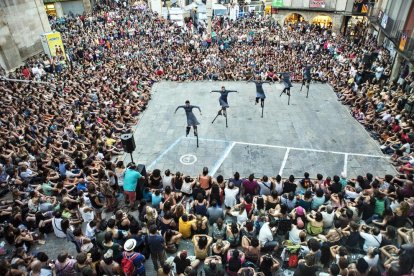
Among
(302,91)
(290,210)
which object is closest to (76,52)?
(302,91)

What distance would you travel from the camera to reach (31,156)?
10.8m

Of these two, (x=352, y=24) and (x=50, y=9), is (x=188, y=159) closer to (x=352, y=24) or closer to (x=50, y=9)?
(x=352, y=24)

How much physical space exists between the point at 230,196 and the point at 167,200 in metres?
1.76

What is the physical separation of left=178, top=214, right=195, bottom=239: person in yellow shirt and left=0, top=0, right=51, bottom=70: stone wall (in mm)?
18435

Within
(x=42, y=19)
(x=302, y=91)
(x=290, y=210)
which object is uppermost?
(x=42, y=19)

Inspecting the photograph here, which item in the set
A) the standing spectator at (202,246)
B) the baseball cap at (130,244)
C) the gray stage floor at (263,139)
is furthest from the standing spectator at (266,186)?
the baseball cap at (130,244)

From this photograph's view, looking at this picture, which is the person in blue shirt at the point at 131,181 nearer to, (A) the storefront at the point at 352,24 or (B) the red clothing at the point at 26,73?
(B) the red clothing at the point at 26,73

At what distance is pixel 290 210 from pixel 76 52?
20.2 meters

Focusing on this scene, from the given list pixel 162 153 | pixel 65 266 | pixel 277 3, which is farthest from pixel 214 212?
pixel 277 3

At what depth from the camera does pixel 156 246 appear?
687 centimetres

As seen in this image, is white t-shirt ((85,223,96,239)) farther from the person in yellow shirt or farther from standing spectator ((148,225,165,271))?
the person in yellow shirt

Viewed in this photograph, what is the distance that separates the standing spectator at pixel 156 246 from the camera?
6.78 metres

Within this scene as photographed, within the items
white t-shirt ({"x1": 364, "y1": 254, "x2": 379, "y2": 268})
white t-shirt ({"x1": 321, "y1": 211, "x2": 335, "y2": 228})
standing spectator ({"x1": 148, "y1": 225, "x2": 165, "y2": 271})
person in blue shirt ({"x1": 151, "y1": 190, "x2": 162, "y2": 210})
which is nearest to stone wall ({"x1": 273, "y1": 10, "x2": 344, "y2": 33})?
white t-shirt ({"x1": 321, "y1": 211, "x2": 335, "y2": 228})

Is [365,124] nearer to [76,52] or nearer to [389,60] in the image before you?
[389,60]
